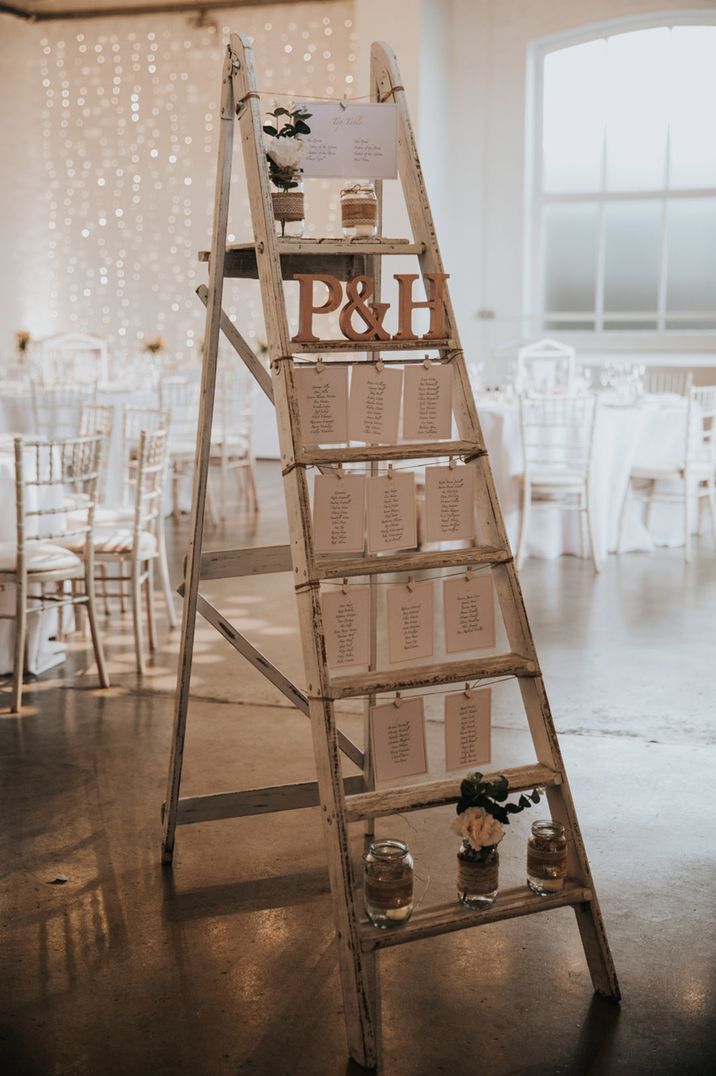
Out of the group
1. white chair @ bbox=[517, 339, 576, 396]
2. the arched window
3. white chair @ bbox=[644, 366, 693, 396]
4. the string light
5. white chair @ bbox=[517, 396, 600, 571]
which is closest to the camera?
white chair @ bbox=[517, 396, 600, 571]

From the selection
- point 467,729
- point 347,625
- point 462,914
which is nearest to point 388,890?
point 462,914

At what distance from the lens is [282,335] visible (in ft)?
8.49

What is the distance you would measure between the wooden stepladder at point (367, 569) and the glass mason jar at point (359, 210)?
6 centimetres

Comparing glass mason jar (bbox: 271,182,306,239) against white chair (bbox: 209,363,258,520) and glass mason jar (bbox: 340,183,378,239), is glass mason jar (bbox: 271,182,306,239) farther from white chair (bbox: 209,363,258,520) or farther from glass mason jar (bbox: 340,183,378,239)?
white chair (bbox: 209,363,258,520)

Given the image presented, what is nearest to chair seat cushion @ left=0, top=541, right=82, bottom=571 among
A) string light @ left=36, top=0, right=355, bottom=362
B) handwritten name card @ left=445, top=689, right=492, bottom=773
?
handwritten name card @ left=445, top=689, right=492, bottom=773

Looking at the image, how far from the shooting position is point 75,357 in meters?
10.3

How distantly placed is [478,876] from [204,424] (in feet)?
4.24

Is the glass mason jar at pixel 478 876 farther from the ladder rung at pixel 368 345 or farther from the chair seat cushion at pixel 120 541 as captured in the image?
the chair seat cushion at pixel 120 541

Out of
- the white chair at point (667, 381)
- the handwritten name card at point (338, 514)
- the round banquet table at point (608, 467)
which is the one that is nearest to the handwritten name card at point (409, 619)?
the handwritten name card at point (338, 514)

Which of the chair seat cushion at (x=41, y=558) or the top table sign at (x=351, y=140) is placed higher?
the top table sign at (x=351, y=140)

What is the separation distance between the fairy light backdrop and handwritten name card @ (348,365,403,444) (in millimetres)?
8883

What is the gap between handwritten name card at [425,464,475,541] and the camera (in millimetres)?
2639

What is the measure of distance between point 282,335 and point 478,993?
1454mm

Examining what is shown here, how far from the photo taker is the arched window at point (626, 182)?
10.5 m
